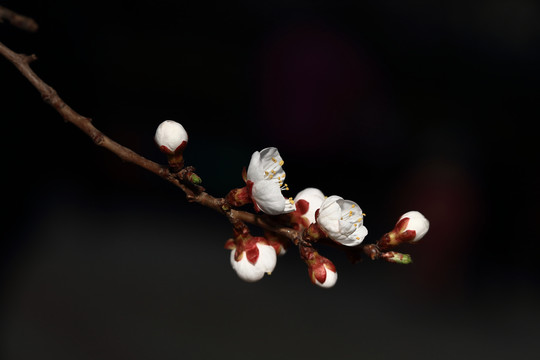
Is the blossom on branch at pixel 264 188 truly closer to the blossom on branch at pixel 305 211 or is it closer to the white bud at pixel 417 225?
the blossom on branch at pixel 305 211

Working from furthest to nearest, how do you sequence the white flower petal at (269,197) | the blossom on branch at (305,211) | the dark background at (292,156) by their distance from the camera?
the dark background at (292,156)
the blossom on branch at (305,211)
the white flower petal at (269,197)

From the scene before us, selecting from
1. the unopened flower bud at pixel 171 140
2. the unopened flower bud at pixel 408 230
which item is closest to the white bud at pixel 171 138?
the unopened flower bud at pixel 171 140

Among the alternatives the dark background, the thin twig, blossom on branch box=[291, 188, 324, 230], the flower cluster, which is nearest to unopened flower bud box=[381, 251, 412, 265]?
the flower cluster

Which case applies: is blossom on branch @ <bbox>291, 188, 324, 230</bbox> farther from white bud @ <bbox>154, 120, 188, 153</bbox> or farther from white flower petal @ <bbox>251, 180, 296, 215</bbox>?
white bud @ <bbox>154, 120, 188, 153</bbox>

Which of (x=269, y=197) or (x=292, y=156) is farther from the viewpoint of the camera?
(x=292, y=156)

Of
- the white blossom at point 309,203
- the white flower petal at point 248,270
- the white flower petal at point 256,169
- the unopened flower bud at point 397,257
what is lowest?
the white flower petal at point 248,270

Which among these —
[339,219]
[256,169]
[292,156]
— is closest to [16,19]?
[256,169]

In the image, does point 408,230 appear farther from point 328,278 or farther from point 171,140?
point 171,140
